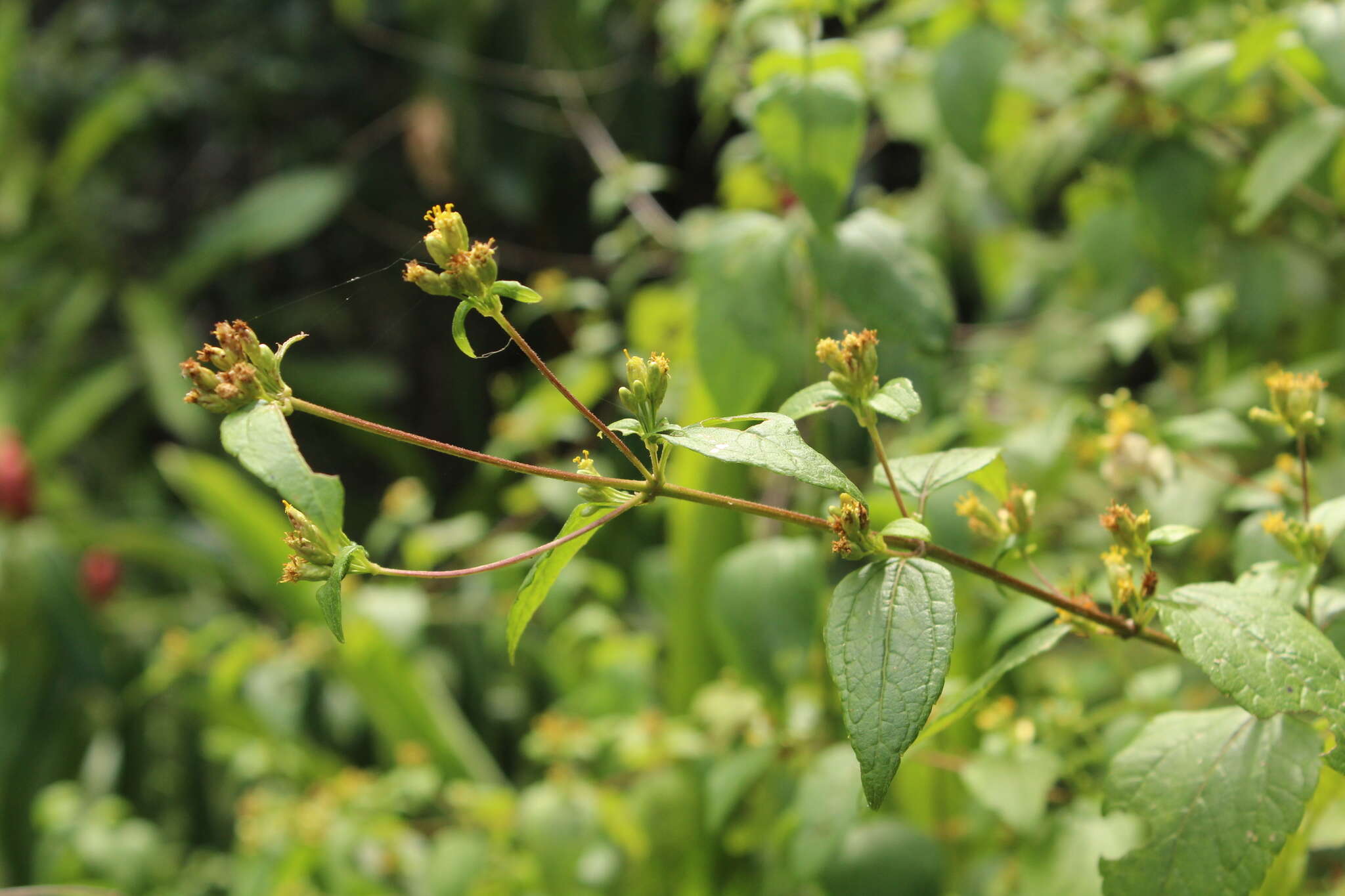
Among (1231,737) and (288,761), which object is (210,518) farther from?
(1231,737)

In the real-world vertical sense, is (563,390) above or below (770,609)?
above

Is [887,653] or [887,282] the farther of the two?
[887,282]

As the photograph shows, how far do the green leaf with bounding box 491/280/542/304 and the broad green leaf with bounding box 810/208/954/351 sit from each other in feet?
0.96

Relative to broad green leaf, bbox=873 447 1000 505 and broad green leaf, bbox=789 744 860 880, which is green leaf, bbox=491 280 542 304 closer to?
broad green leaf, bbox=873 447 1000 505

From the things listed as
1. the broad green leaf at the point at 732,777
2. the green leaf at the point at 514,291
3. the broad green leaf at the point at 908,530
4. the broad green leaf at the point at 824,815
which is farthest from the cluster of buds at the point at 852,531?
the broad green leaf at the point at 732,777

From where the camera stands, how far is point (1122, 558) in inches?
15.3

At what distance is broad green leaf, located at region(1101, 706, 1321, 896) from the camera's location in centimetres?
35

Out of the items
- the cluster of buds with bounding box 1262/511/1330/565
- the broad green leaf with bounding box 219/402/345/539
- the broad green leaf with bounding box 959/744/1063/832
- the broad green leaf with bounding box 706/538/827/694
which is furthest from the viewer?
the broad green leaf with bounding box 706/538/827/694

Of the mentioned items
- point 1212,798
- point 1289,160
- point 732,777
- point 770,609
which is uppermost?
point 1289,160

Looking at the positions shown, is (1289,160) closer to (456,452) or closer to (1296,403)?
(1296,403)

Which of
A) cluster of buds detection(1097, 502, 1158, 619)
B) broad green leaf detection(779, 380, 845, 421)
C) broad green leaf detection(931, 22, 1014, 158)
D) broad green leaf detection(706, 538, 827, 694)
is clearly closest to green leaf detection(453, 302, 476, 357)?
broad green leaf detection(779, 380, 845, 421)

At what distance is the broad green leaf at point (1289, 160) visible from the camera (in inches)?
23.3

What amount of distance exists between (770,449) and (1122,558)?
166 mm

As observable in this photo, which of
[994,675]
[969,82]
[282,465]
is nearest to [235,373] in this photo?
[282,465]
